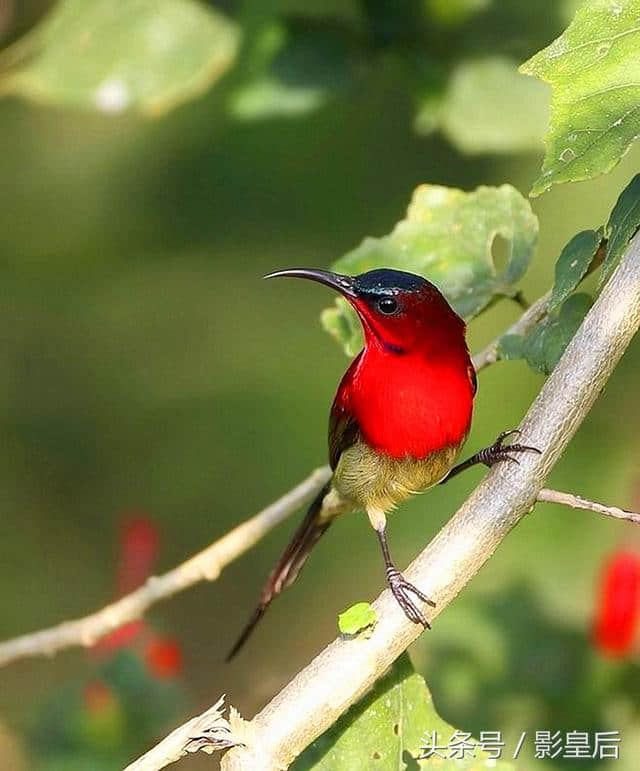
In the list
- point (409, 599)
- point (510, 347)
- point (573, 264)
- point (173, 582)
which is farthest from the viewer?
point (173, 582)

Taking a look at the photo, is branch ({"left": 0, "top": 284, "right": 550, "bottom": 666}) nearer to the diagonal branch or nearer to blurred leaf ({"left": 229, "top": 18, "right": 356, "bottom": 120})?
the diagonal branch

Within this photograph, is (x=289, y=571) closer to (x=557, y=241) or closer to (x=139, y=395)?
(x=557, y=241)

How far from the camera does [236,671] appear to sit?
5.36 meters

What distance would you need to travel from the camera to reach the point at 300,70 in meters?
3.24

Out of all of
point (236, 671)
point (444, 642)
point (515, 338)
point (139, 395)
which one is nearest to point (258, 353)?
point (139, 395)

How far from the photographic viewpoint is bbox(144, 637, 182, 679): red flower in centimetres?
324

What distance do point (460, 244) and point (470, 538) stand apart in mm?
905

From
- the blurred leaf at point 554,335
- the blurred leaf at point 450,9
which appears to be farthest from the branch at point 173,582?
the blurred leaf at point 450,9

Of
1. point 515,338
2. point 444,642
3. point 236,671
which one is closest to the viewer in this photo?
point 515,338

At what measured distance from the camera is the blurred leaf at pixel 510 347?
2.32 meters

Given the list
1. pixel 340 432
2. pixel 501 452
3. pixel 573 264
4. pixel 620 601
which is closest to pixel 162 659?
pixel 340 432

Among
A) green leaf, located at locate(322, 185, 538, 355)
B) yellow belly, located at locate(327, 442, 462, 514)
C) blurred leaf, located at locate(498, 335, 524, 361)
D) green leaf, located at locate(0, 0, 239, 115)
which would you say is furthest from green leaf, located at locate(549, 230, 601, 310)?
green leaf, located at locate(0, 0, 239, 115)

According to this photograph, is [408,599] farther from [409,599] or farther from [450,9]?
[450,9]

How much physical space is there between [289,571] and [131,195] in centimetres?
260
